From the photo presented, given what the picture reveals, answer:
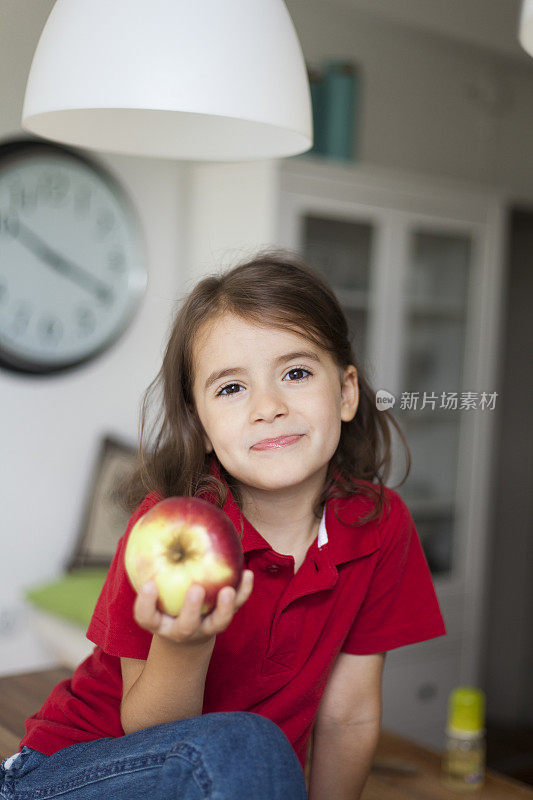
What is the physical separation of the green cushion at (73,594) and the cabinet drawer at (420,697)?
776 millimetres

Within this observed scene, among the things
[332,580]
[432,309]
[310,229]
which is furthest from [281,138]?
[432,309]

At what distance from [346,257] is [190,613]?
5.56 ft

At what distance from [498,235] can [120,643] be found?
74.9 inches

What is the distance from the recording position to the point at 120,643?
85 centimetres

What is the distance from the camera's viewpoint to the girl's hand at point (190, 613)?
650 millimetres

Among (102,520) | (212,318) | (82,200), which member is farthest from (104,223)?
(212,318)

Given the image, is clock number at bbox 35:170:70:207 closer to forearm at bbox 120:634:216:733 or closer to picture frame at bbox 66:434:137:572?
picture frame at bbox 66:434:137:572

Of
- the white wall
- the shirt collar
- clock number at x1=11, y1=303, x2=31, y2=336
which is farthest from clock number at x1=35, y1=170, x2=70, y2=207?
the shirt collar

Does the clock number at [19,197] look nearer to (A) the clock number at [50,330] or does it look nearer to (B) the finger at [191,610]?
(A) the clock number at [50,330]

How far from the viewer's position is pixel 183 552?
67 centimetres

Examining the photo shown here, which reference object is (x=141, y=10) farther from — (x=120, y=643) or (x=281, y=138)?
(x=120, y=643)

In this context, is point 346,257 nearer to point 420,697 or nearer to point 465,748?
point 420,697

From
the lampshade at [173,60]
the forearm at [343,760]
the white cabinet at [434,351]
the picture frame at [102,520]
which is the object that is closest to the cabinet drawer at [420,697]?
the white cabinet at [434,351]

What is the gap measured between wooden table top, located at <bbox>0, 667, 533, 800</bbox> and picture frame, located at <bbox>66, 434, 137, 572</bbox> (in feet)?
2.06
